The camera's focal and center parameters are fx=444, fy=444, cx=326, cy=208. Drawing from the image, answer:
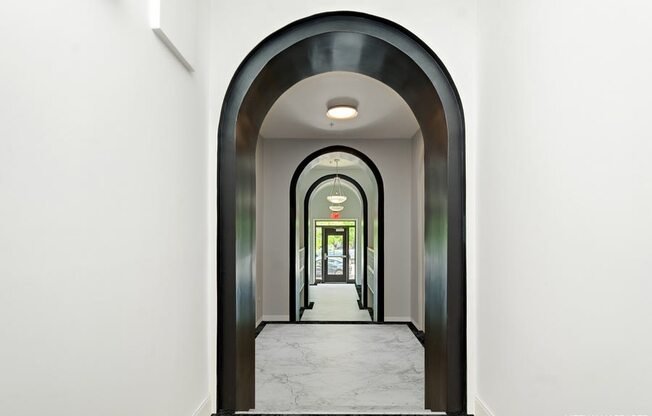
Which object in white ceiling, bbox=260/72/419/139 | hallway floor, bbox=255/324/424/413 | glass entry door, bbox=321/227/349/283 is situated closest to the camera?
hallway floor, bbox=255/324/424/413

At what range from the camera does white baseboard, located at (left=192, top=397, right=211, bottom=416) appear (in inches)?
72.8

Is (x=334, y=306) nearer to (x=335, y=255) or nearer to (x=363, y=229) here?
(x=363, y=229)

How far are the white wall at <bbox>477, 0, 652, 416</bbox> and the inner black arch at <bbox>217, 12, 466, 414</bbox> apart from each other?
220mm

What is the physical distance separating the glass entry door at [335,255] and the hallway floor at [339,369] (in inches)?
433

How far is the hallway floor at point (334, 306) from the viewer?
8.99 meters

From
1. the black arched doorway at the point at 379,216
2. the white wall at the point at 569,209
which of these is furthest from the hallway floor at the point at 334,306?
the white wall at the point at 569,209

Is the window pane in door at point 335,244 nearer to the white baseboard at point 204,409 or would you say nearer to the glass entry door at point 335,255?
the glass entry door at point 335,255

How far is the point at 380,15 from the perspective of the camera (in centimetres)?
204

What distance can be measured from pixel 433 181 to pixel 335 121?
3043 mm

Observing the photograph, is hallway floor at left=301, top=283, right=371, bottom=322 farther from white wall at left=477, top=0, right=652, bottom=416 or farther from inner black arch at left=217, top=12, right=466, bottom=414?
white wall at left=477, top=0, right=652, bottom=416

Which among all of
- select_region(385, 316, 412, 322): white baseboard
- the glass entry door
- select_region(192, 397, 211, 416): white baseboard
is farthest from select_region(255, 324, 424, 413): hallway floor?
the glass entry door

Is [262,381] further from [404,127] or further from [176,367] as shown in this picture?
[404,127]

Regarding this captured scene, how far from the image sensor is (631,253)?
918 millimetres


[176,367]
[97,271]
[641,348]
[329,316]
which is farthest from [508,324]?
[329,316]
